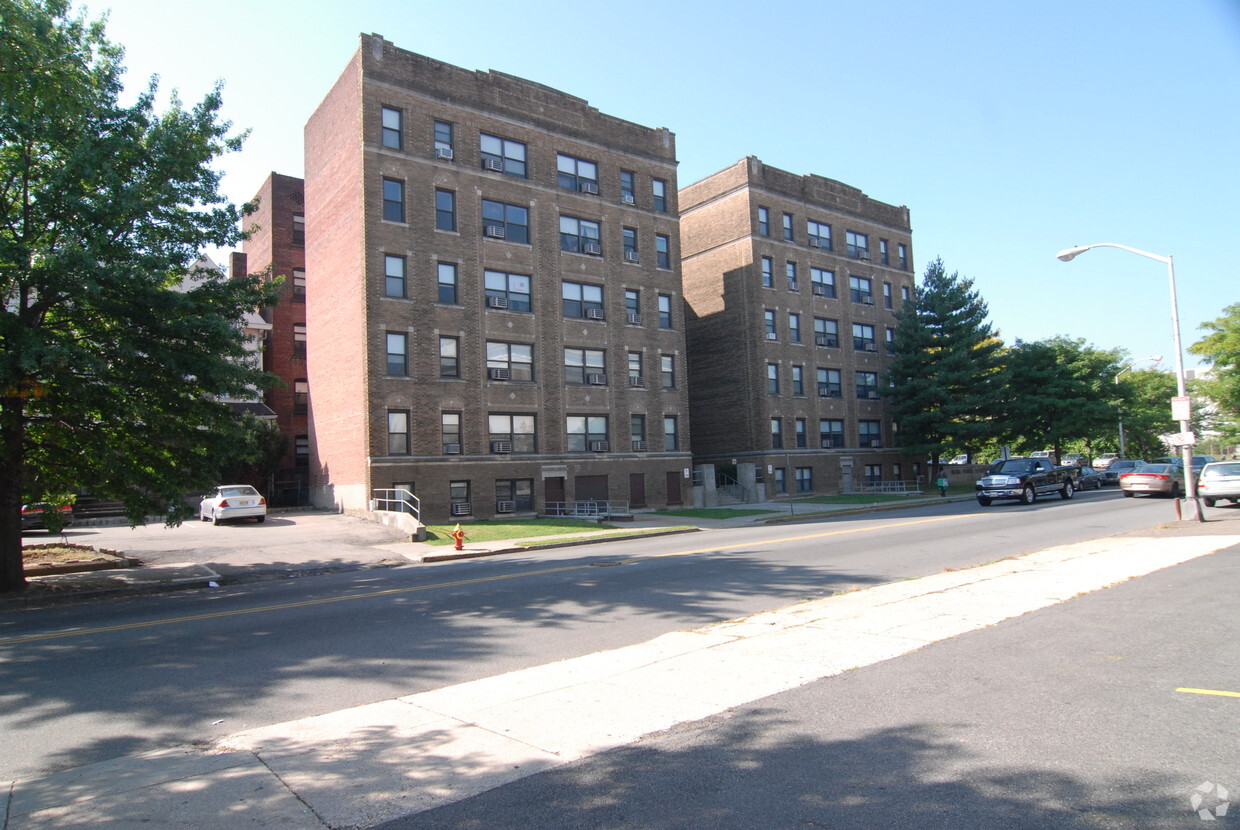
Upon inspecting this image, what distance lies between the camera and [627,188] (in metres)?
37.3

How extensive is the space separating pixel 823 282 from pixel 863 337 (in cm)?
489

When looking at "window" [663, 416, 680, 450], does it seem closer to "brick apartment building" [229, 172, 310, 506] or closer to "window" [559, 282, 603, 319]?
"window" [559, 282, 603, 319]

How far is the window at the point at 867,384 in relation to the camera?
47.9 m

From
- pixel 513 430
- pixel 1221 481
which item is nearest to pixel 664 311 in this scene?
pixel 513 430

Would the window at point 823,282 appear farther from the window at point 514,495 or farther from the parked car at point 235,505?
the parked car at point 235,505

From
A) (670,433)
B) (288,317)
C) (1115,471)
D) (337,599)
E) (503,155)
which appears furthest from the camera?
(1115,471)

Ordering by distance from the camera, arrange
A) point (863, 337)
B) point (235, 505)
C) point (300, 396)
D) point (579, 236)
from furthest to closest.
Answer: point (863, 337)
point (300, 396)
point (579, 236)
point (235, 505)

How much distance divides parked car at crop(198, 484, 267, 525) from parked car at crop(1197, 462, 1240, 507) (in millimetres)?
31613

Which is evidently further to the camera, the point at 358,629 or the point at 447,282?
the point at 447,282

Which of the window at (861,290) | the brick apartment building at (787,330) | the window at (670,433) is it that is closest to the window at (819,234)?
the brick apartment building at (787,330)

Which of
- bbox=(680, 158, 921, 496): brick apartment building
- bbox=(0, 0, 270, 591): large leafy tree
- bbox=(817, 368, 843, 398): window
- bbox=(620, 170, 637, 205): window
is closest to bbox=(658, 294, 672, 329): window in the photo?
bbox=(620, 170, 637, 205): window

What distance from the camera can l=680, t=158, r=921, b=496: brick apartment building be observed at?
42594 mm

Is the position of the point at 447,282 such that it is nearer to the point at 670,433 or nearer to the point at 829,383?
the point at 670,433

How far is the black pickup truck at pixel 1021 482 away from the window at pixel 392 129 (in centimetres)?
2713
